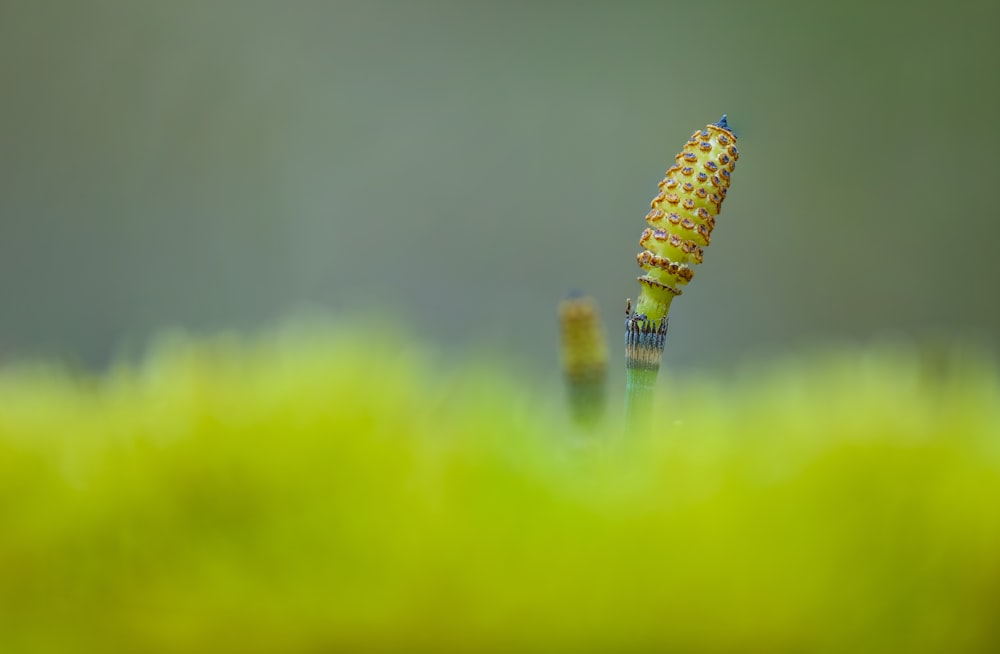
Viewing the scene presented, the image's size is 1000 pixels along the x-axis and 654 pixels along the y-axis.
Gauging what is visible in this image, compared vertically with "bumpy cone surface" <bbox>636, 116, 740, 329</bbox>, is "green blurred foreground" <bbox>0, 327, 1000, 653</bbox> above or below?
below

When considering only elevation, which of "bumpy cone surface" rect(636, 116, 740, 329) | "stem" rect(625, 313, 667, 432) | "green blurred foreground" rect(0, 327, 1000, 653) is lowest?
"green blurred foreground" rect(0, 327, 1000, 653)

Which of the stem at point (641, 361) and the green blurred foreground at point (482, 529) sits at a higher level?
the stem at point (641, 361)

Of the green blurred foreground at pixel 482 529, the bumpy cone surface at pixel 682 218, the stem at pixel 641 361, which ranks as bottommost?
the green blurred foreground at pixel 482 529

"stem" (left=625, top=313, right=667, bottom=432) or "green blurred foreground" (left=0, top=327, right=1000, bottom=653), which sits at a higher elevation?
"stem" (left=625, top=313, right=667, bottom=432)

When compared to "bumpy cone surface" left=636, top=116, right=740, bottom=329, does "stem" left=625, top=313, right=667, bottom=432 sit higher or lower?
lower
